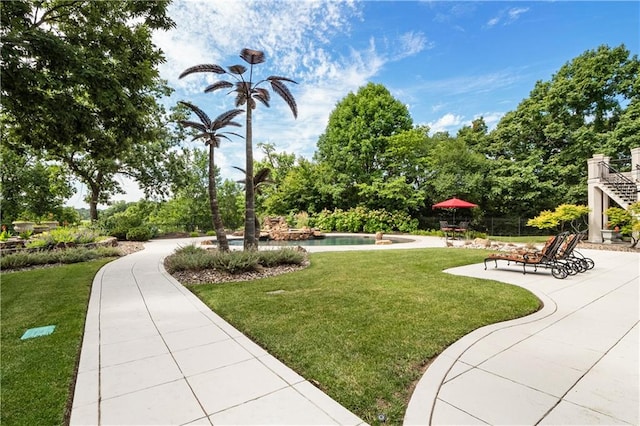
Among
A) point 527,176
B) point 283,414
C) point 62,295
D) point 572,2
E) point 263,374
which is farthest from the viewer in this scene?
point 527,176

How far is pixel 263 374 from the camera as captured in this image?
104 inches

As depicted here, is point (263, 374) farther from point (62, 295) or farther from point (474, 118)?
point (474, 118)

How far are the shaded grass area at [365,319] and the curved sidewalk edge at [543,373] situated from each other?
0.20 metres

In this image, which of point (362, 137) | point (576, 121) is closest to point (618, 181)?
point (576, 121)

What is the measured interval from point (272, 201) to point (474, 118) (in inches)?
813

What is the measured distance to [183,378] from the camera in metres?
2.59

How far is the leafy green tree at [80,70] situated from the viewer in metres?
5.00

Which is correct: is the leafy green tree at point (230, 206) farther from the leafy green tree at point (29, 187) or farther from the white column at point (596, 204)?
the white column at point (596, 204)

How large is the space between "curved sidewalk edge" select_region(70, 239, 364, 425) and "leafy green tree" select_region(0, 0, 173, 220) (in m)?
4.25

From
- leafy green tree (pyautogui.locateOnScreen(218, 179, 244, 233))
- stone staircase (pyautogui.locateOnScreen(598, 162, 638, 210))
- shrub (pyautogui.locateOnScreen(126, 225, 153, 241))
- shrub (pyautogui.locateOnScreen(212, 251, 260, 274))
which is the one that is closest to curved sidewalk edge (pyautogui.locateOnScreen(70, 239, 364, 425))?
shrub (pyautogui.locateOnScreen(212, 251, 260, 274))

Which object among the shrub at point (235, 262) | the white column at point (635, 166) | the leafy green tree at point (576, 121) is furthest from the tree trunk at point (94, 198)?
the white column at point (635, 166)

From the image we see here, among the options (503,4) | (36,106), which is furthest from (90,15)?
(503,4)

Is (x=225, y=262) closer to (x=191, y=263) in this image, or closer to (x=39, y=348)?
A: (x=191, y=263)

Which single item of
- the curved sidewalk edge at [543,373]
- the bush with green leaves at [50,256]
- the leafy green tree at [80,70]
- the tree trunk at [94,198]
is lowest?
the curved sidewalk edge at [543,373]
